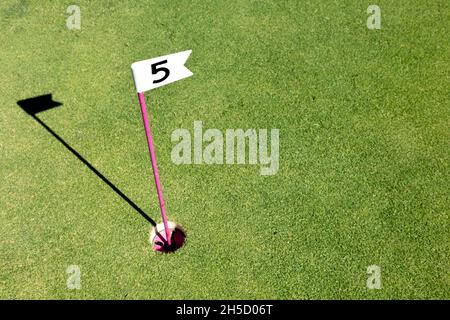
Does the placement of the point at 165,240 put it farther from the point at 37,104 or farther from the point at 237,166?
the point at 37,104

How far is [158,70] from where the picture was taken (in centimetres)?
354

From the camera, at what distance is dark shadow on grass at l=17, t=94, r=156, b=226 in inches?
215

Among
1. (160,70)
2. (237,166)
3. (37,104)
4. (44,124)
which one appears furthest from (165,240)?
(37,104)

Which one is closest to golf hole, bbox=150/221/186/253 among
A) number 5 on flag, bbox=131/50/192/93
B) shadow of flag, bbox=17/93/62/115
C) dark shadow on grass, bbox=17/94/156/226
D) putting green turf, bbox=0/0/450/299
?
putting green turf, bbox=0/0/450/299

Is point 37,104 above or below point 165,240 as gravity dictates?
above

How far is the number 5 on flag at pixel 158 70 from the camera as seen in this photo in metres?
3.47

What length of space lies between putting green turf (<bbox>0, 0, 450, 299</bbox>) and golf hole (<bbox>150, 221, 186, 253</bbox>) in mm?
94

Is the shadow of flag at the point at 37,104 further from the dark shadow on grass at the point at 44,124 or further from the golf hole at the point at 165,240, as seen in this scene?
the golf hole at the point at 165,240

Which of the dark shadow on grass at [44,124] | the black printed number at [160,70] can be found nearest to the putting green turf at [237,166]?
the dark shadow on grass at [44,124]

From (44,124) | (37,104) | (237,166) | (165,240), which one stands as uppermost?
(37,104)

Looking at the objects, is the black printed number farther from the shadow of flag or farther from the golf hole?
the shadow of flag

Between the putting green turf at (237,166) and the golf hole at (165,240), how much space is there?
0.09m

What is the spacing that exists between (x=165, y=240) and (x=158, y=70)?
232 cm
